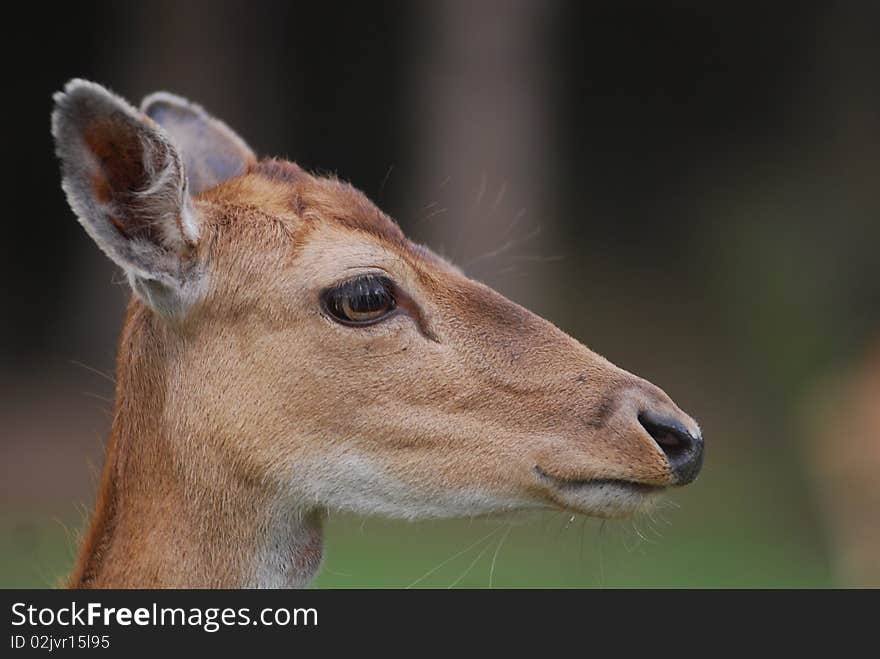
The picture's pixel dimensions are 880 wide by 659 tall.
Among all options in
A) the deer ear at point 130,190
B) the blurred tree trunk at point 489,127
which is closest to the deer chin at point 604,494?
the deer ear at point 130,190

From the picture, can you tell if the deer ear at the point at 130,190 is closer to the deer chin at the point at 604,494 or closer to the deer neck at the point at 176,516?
the deer neck at the point at 176,516

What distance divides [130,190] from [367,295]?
0.84 metres

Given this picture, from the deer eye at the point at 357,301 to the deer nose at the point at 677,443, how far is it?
3.09 ft

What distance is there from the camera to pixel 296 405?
14.8 feet

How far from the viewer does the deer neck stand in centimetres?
449

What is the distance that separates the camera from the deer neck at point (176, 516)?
4492 mm

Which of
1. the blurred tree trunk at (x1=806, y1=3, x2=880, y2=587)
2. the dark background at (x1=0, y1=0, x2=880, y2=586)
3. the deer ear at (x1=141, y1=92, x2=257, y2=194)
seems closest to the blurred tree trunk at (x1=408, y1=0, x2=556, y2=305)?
the dark background at (x1=0, y1=0, x2=880, y2=586)

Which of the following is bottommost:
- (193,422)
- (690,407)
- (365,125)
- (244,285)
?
(193,422)

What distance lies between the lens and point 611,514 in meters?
4.41

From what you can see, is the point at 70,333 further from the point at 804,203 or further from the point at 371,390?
the point at 371,390

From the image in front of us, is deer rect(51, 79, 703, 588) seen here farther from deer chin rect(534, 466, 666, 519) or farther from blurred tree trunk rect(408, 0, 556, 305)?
blurred tree trunk rect(408, 0, 556, 305)

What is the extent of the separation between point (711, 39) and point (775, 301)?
17.9ft

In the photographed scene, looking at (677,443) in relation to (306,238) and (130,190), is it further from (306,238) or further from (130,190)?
(130,190)

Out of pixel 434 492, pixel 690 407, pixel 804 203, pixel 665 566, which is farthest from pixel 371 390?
pixel 804 203
